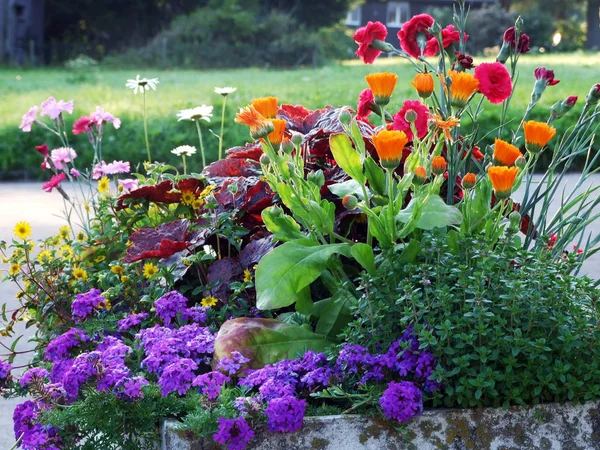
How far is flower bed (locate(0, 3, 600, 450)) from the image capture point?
179cm

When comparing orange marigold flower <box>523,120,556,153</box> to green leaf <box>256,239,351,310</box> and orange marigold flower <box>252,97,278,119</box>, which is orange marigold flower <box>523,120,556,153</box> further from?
orange marigold flower <box>252,97,278,119</box>

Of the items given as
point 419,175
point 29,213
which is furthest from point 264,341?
point 29,213

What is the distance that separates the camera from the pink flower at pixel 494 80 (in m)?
2.04

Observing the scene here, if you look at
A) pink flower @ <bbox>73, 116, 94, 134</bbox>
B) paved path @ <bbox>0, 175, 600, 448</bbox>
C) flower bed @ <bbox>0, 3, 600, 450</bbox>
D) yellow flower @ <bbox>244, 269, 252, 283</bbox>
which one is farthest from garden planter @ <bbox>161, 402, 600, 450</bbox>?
paved path @ <bbox>0, 175, 600, 448</bbox>

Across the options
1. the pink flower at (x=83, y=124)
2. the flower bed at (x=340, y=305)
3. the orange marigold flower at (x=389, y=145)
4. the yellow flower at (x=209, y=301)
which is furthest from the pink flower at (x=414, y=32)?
the pink flower at (x=83, y=124)

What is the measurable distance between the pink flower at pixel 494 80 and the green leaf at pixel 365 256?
1.55 feet

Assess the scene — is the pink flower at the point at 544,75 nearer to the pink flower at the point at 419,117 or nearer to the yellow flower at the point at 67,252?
the pink flower at the point at 419,117

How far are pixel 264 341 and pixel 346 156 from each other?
50 cm

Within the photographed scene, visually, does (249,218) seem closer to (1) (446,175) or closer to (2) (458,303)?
(1) (446,175)

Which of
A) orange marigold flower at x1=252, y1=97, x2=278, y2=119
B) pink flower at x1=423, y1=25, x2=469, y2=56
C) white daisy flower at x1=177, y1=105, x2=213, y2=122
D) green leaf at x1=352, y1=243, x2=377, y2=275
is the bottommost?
green leaf at x1=352, y1=243, x2=377, y2=275

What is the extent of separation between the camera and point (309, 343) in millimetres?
2070

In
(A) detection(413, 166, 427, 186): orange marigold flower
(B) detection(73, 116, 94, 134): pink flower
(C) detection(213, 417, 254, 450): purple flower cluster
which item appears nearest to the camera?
(C) detection(213, 417, 254, 450): purple flower cluster

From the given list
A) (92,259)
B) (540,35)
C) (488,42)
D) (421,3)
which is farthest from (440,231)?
(421,3)

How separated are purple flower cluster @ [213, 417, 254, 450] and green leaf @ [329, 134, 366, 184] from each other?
0.71 metres
